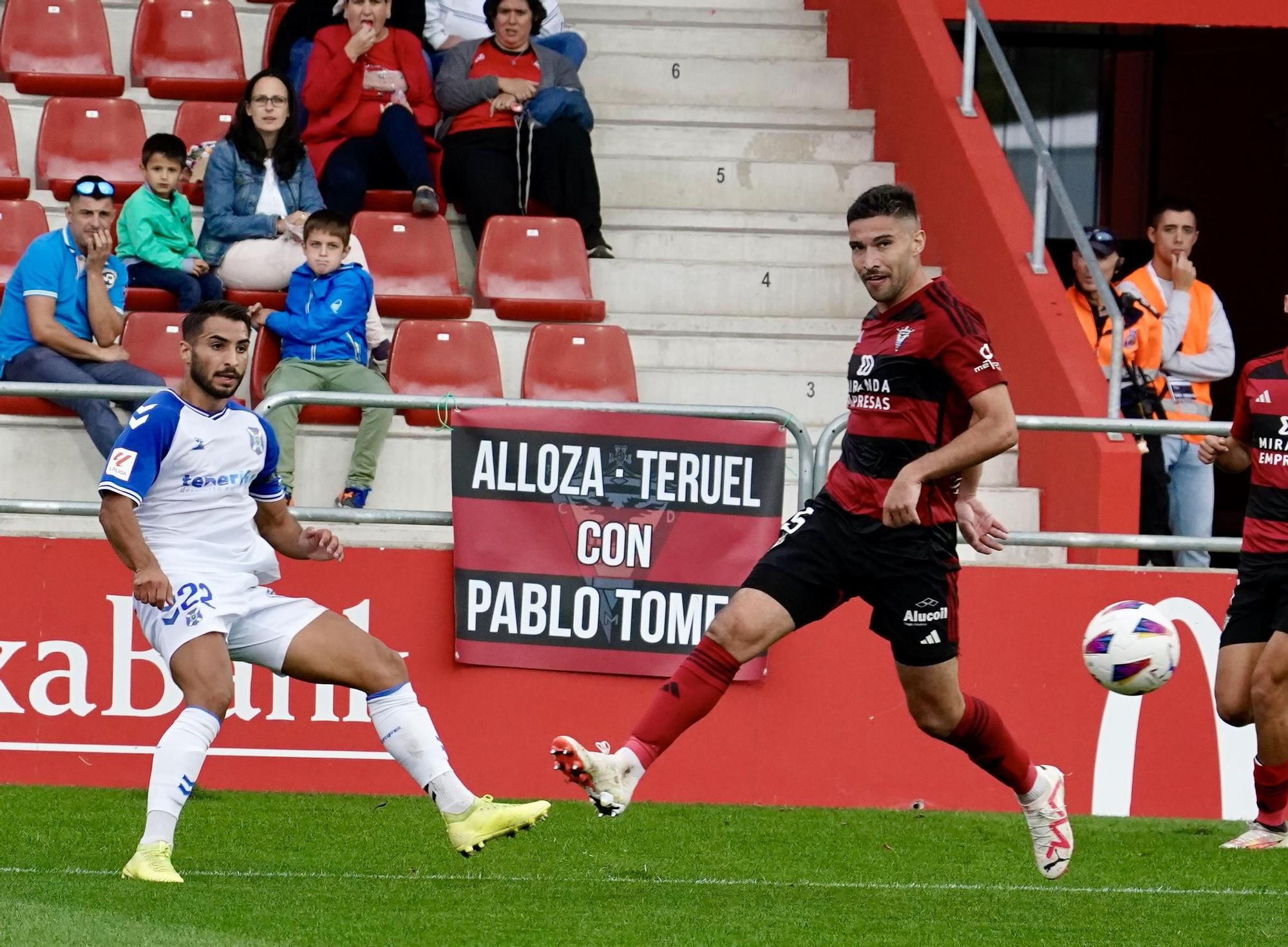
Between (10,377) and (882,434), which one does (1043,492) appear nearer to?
(882,434)

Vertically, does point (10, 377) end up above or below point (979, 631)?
above

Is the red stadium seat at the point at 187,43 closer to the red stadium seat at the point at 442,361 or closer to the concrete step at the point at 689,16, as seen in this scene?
the concrete step at the point at 689,16

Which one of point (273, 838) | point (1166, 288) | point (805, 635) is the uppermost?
point (1166, 288)

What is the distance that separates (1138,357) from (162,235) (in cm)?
523

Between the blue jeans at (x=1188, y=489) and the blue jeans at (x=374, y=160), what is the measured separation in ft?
14.5

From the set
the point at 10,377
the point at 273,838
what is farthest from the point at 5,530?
the point at 273,838

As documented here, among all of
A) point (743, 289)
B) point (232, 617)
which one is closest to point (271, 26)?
point (743, 289)

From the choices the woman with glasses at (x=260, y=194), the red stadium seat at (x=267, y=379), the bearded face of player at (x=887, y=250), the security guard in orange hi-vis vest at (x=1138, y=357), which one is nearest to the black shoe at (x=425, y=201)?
the woman with glasses at (x=260, y=194)

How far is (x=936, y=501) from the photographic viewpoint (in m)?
6.43

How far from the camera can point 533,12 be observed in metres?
12.1

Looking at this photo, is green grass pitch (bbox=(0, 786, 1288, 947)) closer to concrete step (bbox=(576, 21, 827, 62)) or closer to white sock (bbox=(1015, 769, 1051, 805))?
white sock (bbox=(1015, 769, 1051, 805))

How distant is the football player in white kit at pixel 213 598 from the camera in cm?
638

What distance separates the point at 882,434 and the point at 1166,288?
5.37 meters

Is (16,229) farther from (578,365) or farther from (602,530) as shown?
(602,530)
